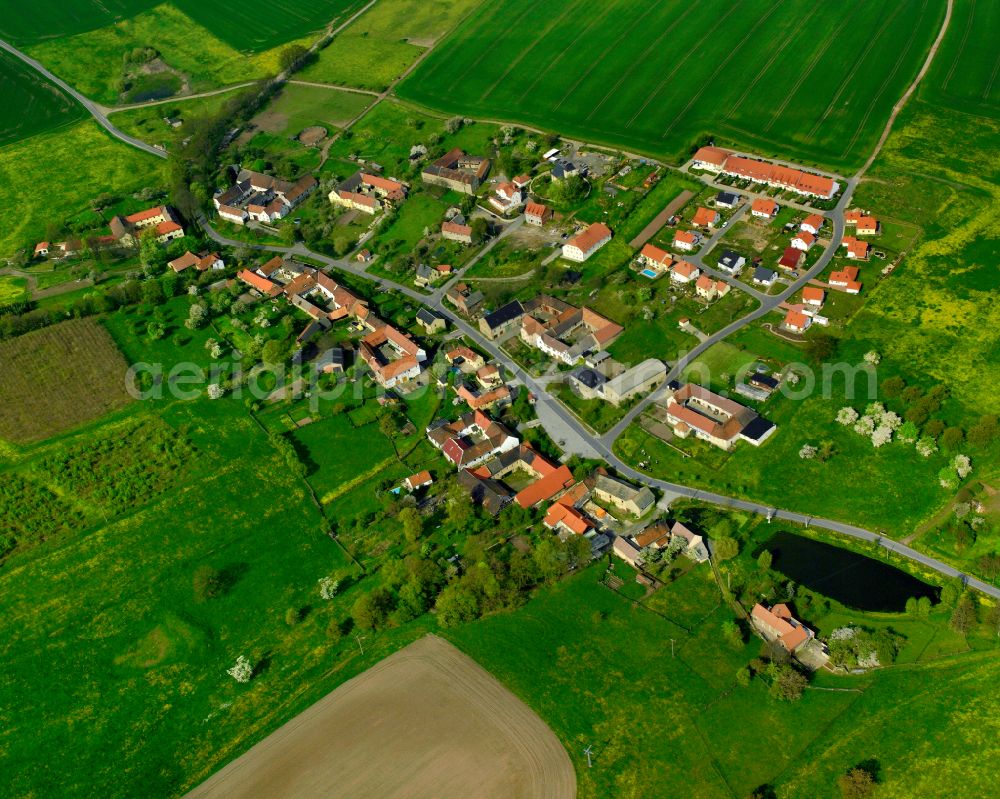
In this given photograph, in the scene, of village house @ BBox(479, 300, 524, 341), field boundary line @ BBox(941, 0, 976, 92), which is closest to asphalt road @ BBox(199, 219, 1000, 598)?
village house @ BBox(479, 300, 524, 341)

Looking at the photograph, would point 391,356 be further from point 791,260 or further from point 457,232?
point 791,260

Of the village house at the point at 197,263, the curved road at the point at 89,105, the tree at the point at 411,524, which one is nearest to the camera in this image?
the tree at the point at 411,524

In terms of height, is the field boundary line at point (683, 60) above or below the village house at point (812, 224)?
above

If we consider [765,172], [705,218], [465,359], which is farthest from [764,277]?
[465,359]

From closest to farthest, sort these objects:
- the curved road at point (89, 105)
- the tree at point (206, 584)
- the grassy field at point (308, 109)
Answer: the tree at point (206, 584)
the curved road at point (89, 105)
the grassy field at point (308, 109)

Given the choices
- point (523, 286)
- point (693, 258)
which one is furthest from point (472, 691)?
point (693, 258)

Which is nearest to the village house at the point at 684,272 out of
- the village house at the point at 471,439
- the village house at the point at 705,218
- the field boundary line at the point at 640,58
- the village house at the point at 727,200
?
the village house at the point at 705,218

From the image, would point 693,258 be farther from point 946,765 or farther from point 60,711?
point 60,711

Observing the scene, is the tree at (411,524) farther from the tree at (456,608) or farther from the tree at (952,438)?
the tree at (952,438)
